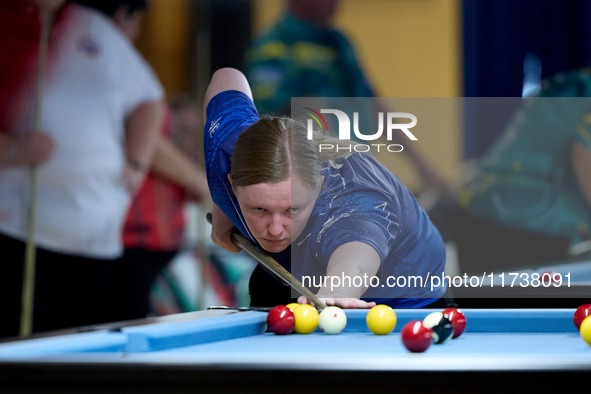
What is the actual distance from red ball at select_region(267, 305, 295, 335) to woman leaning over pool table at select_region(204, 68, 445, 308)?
0.21 metres

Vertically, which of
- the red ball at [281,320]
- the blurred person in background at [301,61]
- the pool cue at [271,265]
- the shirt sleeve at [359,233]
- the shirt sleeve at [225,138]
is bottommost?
the red ball at [281,320]

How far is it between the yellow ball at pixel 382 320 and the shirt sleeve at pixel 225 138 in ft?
2.34

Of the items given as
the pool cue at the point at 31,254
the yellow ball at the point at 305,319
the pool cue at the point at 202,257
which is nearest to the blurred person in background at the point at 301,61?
the pool cue at the point at 202,257

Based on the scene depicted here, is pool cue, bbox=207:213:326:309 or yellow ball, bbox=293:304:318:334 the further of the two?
pool cue, bbox=207:213:326:309

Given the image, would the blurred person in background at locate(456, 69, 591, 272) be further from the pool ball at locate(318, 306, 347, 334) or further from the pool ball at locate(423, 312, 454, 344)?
the pool ball at locate(423, 312, 454, 344)

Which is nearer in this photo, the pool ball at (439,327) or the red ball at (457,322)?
the pool ball at (439,327)

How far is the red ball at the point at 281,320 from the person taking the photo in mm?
1509

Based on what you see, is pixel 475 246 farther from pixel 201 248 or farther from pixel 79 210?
pixel 79 210

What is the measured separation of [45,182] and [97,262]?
527mm

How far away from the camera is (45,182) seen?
3.49m

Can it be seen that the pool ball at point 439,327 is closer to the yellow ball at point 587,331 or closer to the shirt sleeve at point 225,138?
the yellow ball at point 587,331

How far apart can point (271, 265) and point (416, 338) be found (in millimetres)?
965

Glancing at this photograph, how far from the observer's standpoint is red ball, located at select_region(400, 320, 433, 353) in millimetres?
1027

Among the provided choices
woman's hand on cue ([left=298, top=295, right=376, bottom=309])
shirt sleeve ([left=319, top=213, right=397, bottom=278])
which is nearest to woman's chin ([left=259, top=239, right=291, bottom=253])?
shirt sleeve ([left=319, top=213, right=397, bottom=278])
